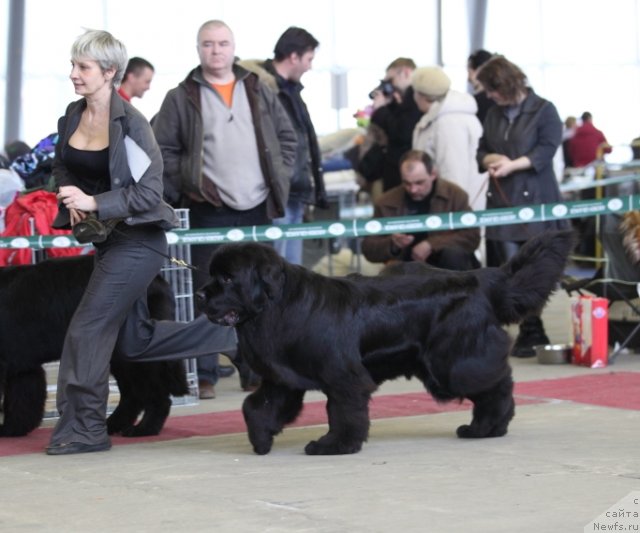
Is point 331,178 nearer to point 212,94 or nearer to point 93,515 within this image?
point 212,94

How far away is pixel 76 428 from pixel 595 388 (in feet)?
9.50

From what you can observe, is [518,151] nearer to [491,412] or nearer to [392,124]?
[392,124]

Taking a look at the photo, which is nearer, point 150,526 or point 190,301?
point 150,526

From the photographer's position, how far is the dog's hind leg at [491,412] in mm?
5047

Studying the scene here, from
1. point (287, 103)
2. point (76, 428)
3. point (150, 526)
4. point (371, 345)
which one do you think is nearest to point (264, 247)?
point (371, 345)

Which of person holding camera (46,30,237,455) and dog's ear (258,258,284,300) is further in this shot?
person holding camera (46,30,237,455)

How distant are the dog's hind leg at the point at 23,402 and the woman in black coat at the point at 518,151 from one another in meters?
3.42

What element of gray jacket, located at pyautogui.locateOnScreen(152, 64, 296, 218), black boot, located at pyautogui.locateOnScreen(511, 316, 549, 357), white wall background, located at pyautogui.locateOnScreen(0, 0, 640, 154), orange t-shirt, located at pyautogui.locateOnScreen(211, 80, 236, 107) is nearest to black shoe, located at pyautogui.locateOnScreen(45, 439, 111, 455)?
gray jacket, located at pyautogui.locateOnScreen(152, 64, 296, 218)

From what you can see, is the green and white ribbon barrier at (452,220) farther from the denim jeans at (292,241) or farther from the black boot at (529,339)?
the black boot at (529,339)

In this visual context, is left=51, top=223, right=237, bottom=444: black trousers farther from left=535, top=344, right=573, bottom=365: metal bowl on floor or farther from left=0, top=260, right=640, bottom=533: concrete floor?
left=535, top=344, right=573, bottom=365: metal bowl on floor

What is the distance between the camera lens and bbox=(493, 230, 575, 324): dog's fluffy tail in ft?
16.6

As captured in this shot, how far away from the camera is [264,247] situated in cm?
473

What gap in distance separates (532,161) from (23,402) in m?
3.70

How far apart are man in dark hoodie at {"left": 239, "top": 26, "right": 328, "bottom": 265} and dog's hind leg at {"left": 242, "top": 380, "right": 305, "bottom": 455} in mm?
2598
